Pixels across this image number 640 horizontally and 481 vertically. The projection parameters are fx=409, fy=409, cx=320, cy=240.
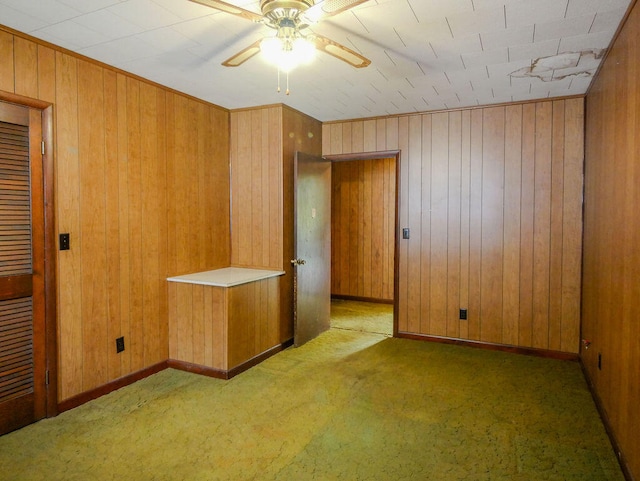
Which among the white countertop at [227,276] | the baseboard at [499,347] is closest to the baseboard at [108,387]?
the white countertop at [227,276]

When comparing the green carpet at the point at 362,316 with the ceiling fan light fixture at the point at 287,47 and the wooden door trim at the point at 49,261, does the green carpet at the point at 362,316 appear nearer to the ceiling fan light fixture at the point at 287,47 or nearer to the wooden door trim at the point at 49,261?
the wooden door trim at the point at 49,261

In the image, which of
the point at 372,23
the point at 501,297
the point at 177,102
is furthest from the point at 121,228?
the point at 501,297

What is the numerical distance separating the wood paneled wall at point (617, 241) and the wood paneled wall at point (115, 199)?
10.8 feet

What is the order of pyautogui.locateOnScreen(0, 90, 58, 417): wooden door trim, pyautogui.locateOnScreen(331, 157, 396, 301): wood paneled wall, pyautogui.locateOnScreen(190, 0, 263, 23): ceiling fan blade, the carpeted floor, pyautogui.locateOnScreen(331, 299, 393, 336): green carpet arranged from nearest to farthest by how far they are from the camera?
pyautogui.locateOnScreen(190, 0, 263, 23): ceiling fan blade → the carpeted floor → pyautogui.locateOnScreen(0, 90, 58, 417): wooden door trim → pyautogui.locateOnScreen(331, 299, 393, 336): green carpet → pyautogui.locateOnScreen(331, 157, 396, 301): wood paneled wall

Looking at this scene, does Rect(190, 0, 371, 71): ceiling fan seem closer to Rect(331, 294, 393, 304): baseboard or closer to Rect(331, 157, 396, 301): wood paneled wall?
Rect(331, 157, 396, 301): wood paneled wall

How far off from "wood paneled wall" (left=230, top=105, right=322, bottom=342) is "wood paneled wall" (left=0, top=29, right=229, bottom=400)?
370mm

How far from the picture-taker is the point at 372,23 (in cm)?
236

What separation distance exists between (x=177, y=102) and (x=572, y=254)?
3.87m

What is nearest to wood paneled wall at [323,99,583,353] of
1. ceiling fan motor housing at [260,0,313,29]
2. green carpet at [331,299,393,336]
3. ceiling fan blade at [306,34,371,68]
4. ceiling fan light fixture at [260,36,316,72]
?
green carpet at [331,299,393,336]

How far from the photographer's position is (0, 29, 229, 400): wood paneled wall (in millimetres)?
2762

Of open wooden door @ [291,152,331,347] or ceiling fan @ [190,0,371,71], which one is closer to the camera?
ceiling fan @ [190,0,371,71]

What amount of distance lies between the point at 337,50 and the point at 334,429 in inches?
87.5

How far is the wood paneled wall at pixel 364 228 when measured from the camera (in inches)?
249

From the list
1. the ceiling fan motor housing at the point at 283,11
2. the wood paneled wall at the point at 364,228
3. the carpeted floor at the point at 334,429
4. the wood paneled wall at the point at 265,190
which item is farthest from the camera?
the wood paneled wall at the point at 364,228
